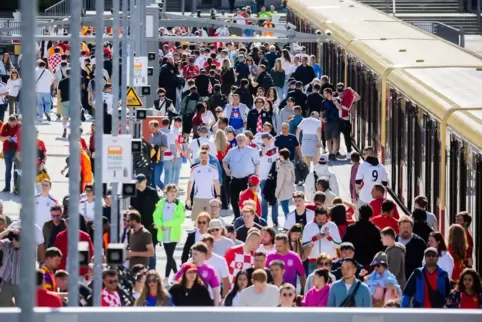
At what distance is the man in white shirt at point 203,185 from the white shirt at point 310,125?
5.05 meters

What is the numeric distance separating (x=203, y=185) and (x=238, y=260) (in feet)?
17.9

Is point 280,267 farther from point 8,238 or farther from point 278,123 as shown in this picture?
point 278,123

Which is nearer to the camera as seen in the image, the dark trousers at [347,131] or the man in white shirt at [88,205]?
the man in white shirt at [88,205]

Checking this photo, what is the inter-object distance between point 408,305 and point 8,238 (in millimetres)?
4133

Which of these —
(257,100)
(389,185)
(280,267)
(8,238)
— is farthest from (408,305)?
(257,100)

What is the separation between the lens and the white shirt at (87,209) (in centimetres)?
1889

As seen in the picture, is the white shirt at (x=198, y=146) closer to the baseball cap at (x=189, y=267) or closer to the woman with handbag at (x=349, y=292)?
the baseball cap at (x=189, y=267)

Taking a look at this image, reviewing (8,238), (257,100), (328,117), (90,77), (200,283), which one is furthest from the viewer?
(90,77)

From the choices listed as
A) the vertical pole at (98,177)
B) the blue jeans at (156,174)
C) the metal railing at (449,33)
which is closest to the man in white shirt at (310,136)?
the blue jeans at (156,174)

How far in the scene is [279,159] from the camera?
74.2 feet

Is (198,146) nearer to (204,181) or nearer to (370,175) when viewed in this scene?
(204,181)

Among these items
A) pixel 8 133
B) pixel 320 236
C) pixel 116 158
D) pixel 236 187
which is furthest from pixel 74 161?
pixel 8 133

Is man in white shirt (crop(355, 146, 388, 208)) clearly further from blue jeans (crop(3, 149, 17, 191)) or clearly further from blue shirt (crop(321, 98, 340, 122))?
blue shirt (crop(321, 98, 340, 122))

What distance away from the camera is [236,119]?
28328 mm
